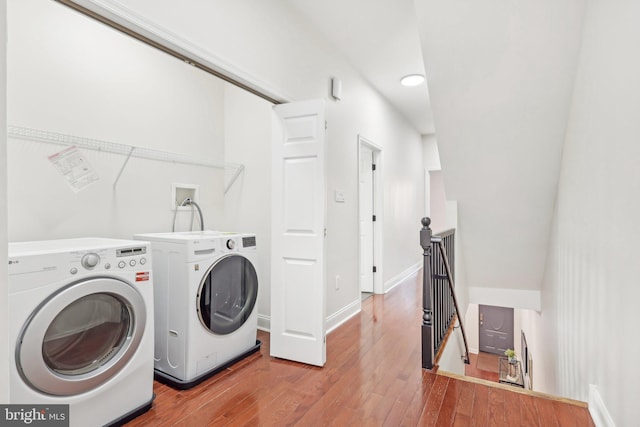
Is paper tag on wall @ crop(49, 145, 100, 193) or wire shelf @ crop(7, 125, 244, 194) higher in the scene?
wire shelf @ crop(7, 125, 244, 194)

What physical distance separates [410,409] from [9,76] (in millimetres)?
2995

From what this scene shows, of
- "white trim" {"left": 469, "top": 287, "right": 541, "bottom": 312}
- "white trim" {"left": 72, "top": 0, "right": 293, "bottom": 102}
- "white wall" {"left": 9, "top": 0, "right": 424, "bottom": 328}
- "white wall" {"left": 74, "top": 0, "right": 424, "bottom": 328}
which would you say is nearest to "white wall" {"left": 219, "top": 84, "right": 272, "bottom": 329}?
"white wall" {"left": 9, "top": 0, "right": 424, "bottom": 328}

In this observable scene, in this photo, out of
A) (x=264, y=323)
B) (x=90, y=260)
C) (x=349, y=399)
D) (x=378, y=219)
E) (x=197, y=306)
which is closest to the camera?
(x=90, y=260)

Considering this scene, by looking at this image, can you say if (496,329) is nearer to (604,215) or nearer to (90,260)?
(604,215)

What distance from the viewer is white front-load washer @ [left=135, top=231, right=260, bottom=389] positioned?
2154mm

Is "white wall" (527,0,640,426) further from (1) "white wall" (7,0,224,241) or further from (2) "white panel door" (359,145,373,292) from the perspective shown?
(1) "white wall" (7,0,224,241)

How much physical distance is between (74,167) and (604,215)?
10.6 ft

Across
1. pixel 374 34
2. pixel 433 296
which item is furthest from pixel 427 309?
pixel 374 34

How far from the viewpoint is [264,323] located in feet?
10.7

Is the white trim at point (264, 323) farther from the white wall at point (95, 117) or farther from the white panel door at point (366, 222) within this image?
the white panel door at point (366, 222)

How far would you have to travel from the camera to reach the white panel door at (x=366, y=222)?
182 inches

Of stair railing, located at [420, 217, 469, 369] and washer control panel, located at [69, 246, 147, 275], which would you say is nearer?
washer control panel, located at [69, 246, 147, 275]

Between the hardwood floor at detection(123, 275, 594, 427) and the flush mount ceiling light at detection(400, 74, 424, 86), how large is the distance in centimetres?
308

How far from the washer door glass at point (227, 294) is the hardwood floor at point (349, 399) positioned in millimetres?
336
